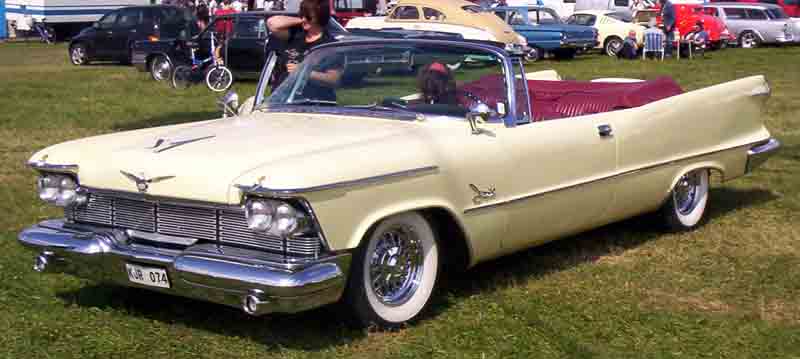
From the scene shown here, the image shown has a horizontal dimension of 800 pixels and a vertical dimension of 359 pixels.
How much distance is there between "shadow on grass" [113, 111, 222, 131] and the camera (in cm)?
1353

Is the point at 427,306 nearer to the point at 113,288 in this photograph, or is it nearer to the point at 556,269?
the point at 556,269

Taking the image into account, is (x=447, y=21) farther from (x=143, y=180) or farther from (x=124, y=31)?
(x=143, y=180)

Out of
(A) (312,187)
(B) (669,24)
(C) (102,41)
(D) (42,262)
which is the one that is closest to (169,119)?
(D) (42,262)

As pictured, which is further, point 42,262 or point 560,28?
point 560,28

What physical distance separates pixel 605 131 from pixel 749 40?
27258 mm

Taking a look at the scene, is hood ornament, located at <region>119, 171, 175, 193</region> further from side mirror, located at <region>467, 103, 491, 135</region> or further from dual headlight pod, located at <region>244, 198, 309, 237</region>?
side mirror, located at <region>467, 103, 491, 135</region>

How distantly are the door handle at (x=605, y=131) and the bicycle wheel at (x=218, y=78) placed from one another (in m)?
12.7

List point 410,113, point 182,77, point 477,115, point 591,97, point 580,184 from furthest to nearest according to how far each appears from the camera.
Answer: point 182,77 < point 591,97 < point 580,184 < point 410,113 < point 477,115

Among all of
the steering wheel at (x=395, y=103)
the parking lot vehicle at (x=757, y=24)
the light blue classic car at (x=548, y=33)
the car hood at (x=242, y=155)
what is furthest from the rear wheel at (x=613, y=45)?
the car hood at (x=242, y=155)

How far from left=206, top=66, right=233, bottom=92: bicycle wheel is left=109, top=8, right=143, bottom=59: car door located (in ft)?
23.0

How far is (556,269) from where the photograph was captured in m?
6.63

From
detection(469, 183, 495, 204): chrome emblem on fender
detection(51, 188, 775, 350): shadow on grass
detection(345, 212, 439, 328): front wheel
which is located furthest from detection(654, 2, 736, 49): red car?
detection(345, 212, 439, 328): front wheel

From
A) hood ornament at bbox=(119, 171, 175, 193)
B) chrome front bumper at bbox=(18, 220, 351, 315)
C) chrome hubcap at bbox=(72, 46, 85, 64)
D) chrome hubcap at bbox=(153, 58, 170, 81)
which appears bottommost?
chrome hubcap at bbox=(72, 46, 85, 64)

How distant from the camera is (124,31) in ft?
83.5
